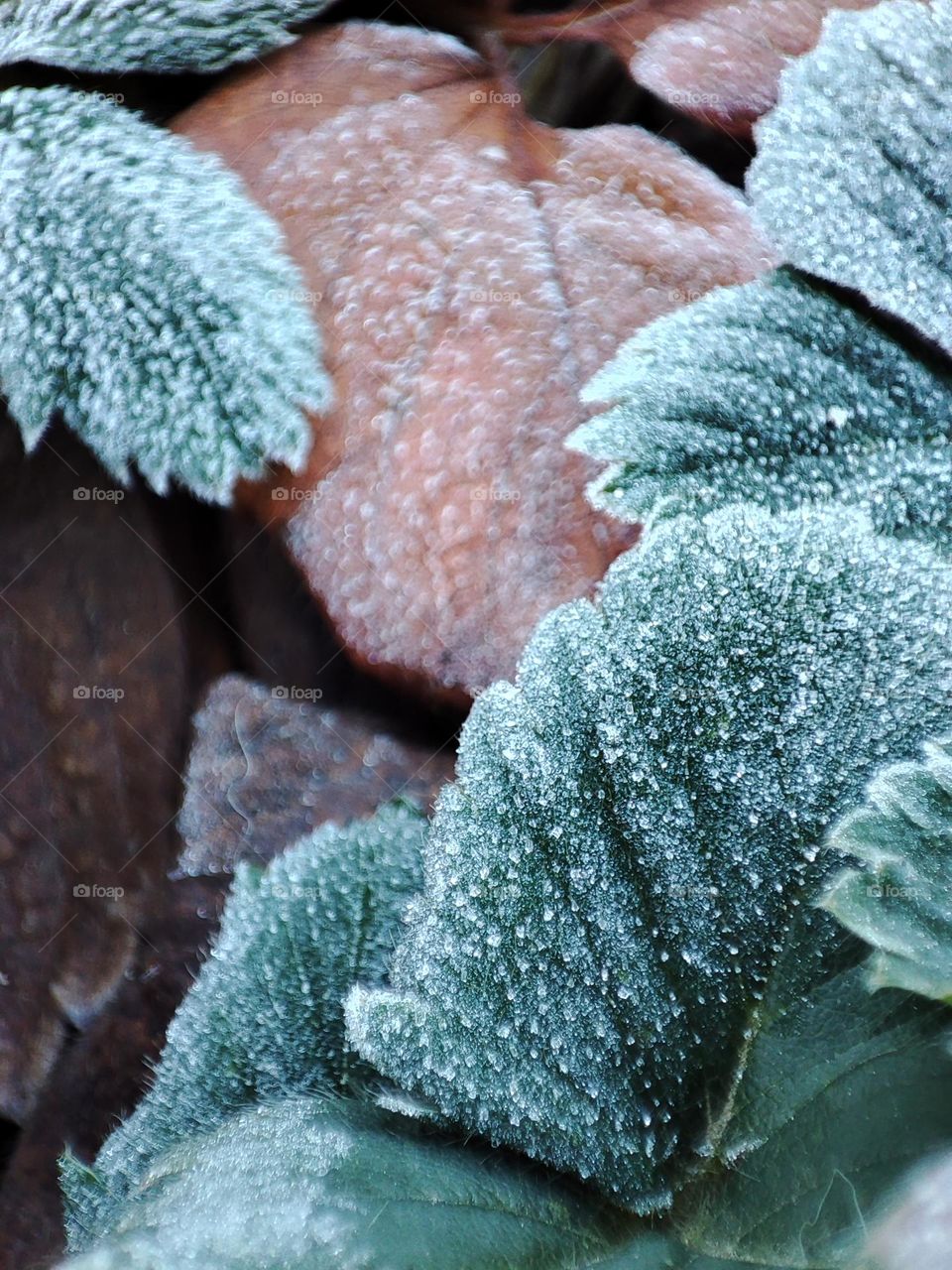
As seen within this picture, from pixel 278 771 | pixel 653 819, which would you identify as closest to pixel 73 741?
pixel 278 771

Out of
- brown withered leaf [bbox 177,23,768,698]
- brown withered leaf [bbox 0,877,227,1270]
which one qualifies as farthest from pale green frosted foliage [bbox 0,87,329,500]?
brown withered leaf [bbox 0,877,227,1270]

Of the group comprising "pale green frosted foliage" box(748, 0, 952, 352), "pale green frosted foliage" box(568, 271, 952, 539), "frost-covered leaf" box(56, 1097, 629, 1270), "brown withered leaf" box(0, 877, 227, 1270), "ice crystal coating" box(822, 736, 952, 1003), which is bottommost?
"brown withered leaf" box(0, 877, 227, 1270)

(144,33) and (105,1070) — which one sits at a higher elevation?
(144,33)

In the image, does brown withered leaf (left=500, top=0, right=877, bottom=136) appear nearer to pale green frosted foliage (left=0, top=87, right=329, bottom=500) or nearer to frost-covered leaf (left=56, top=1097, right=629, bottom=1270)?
pale green frosted foliage (left=0, top=87, right=329, bottom=500)

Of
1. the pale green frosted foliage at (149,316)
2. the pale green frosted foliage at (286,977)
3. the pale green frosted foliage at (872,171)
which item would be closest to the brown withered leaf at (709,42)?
the pale green frosted foliage at (872,171)

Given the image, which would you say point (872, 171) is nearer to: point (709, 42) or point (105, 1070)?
point (709, 42)

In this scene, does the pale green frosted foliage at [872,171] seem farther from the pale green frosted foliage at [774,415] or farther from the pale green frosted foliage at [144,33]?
the pale green frosted foliage at [144,33]
